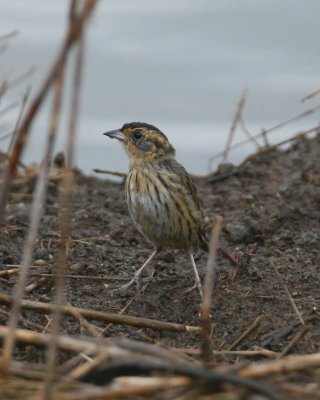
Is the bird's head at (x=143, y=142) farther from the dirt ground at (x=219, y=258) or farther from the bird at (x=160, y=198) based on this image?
the dirt ground at (x=219, y=258)

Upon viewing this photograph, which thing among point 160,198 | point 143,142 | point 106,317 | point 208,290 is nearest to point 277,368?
point 208,290

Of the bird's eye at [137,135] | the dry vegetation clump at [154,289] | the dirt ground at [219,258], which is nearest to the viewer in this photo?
the dry vegetation clump at [154,289]

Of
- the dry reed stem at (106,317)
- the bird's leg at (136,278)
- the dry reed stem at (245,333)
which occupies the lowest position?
the dry reed stem at (245,333)

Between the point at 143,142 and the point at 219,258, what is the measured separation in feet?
3.29

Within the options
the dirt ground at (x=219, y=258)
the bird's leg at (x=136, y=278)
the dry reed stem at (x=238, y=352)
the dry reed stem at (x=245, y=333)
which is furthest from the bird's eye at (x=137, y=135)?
the dry reed stem at (x=238, y=352)

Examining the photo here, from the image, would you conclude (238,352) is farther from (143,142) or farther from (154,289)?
(143,142)

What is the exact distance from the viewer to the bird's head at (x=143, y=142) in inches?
295

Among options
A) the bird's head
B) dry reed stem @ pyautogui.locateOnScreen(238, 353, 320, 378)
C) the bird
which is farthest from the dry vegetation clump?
the bird's head

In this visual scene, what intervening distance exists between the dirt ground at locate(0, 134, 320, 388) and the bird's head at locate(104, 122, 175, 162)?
0.66 meters

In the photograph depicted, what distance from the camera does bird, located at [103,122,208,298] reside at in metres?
7.04

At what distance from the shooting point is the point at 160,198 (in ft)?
23.3

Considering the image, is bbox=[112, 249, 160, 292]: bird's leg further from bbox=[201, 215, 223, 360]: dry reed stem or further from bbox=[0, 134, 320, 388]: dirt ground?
bbox=[201, 215, 223, 360]: dry reed stem

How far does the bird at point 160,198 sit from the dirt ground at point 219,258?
193 mm

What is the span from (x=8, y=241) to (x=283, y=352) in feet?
9.06
